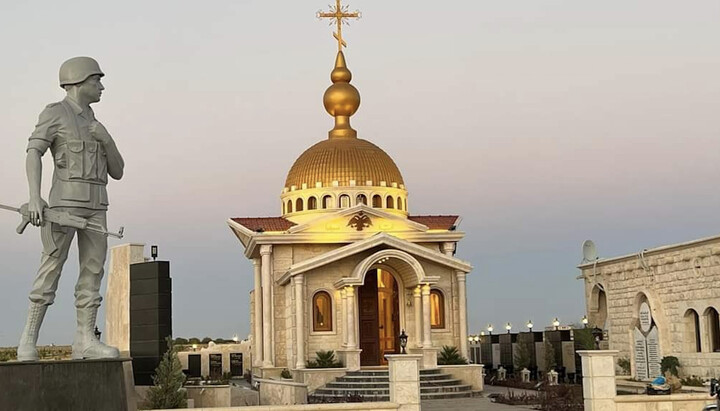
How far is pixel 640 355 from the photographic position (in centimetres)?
2788

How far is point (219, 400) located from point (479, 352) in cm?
2142

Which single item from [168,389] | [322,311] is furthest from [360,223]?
[168,389]

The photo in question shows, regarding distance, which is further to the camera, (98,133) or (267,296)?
(267,296)

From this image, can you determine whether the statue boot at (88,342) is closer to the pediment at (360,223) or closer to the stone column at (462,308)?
the stone column at (462,308)

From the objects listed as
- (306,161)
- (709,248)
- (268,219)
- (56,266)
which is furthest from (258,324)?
(56,266)

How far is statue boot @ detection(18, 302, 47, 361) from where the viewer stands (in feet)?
33.5

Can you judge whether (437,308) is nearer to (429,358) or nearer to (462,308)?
(462,308)

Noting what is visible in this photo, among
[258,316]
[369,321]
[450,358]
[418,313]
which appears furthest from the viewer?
[258,316]

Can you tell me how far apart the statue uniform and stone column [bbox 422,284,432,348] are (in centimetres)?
1915

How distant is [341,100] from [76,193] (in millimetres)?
28172

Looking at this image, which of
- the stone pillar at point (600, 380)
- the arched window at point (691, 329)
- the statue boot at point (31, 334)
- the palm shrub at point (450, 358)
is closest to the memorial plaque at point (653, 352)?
the arched window at point (691, 329)

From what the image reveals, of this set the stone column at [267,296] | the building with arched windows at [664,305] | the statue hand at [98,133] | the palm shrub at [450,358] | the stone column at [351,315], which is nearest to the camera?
the statue hand at [98,133]

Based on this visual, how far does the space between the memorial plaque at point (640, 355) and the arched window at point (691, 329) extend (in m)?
2.43

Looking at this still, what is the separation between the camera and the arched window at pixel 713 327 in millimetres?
24125
